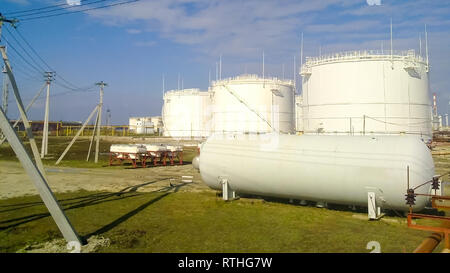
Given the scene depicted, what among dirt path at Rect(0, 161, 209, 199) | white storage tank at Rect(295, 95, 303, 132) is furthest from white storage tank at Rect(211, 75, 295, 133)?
dirt path at Rect(0, 161, 209, 199)

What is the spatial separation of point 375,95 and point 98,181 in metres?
31.2

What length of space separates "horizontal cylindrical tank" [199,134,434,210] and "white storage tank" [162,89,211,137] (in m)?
53.8

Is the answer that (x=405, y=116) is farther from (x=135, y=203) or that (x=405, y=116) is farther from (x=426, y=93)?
(x=135, y=203)

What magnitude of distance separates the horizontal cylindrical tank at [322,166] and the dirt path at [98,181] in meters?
3.60

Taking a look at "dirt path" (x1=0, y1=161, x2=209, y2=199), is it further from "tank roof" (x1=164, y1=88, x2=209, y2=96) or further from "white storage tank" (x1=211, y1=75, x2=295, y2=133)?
"tank roof" (x1=164, y1=88, x2=209, y2=96)

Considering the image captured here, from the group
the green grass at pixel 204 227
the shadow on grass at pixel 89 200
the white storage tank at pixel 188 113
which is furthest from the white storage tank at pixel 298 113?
the green grass at pixel 204 227

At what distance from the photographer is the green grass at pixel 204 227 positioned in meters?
7.11

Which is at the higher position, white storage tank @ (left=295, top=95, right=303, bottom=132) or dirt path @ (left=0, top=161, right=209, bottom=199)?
white storage tank @ (left=295, top=95, right=303, bottom=132)

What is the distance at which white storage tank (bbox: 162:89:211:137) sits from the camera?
66838 mm

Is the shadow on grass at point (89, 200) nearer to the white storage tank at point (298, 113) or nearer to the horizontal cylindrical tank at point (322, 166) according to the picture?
the horizontal cylindrical tank at point (322, 166)

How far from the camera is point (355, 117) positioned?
116 ft

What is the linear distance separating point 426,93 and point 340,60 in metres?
11.4

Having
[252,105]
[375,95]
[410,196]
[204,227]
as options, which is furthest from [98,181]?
[252,105]
